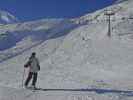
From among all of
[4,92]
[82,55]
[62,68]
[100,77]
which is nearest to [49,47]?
[82,55]

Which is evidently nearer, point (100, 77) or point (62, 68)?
point (100, 77)

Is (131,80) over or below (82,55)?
below

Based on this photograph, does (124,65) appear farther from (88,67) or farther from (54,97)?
(54,97)

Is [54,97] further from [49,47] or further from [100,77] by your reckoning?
[49,47]

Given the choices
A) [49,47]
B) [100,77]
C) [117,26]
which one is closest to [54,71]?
[100,77]

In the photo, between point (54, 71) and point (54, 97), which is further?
point (54, 71)

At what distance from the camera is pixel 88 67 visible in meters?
32.6

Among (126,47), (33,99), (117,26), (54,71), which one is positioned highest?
(117,26)

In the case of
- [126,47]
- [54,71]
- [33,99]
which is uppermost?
[126,47]

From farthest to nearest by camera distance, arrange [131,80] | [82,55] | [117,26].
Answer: [117,26]
[82,55]
[131,80]

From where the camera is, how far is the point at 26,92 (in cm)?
1802

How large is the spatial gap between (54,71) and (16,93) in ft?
43.9

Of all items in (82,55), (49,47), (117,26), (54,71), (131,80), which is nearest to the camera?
(131,80)

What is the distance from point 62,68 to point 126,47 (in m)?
10.5
